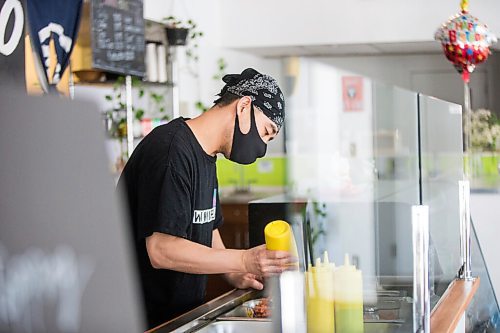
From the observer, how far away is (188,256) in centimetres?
261

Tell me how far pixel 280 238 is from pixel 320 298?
0.56 ft

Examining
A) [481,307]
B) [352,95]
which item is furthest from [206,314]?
[481,307]

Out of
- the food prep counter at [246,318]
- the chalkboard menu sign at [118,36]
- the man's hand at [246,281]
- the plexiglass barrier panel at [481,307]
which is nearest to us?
the food prep counter at [246,318]

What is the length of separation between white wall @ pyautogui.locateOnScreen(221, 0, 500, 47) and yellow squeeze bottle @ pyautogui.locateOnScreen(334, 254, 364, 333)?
5.77m

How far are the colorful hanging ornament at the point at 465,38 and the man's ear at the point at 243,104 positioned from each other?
3.05 metres

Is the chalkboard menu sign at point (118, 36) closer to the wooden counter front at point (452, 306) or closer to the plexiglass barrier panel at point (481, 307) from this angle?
the plexiglass barrier panel at point (481, 307)

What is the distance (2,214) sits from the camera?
620 mm

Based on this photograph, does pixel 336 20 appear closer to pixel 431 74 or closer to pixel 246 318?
pixel 431 74

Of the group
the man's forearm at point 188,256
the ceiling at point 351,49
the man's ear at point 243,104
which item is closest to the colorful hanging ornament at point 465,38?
the ceiling at point 351,49

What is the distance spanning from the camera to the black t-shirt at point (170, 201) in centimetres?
264

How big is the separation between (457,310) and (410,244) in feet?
2.34

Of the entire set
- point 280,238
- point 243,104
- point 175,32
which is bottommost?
point 280,238

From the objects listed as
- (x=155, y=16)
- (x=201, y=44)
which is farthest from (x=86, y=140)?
(x=201, y=44)

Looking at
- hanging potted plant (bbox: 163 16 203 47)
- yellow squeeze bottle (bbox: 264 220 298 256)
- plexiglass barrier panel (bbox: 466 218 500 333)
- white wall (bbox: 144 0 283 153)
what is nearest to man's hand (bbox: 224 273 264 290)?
plexiglass barrier panel (bbox: 466 218 500 333)
